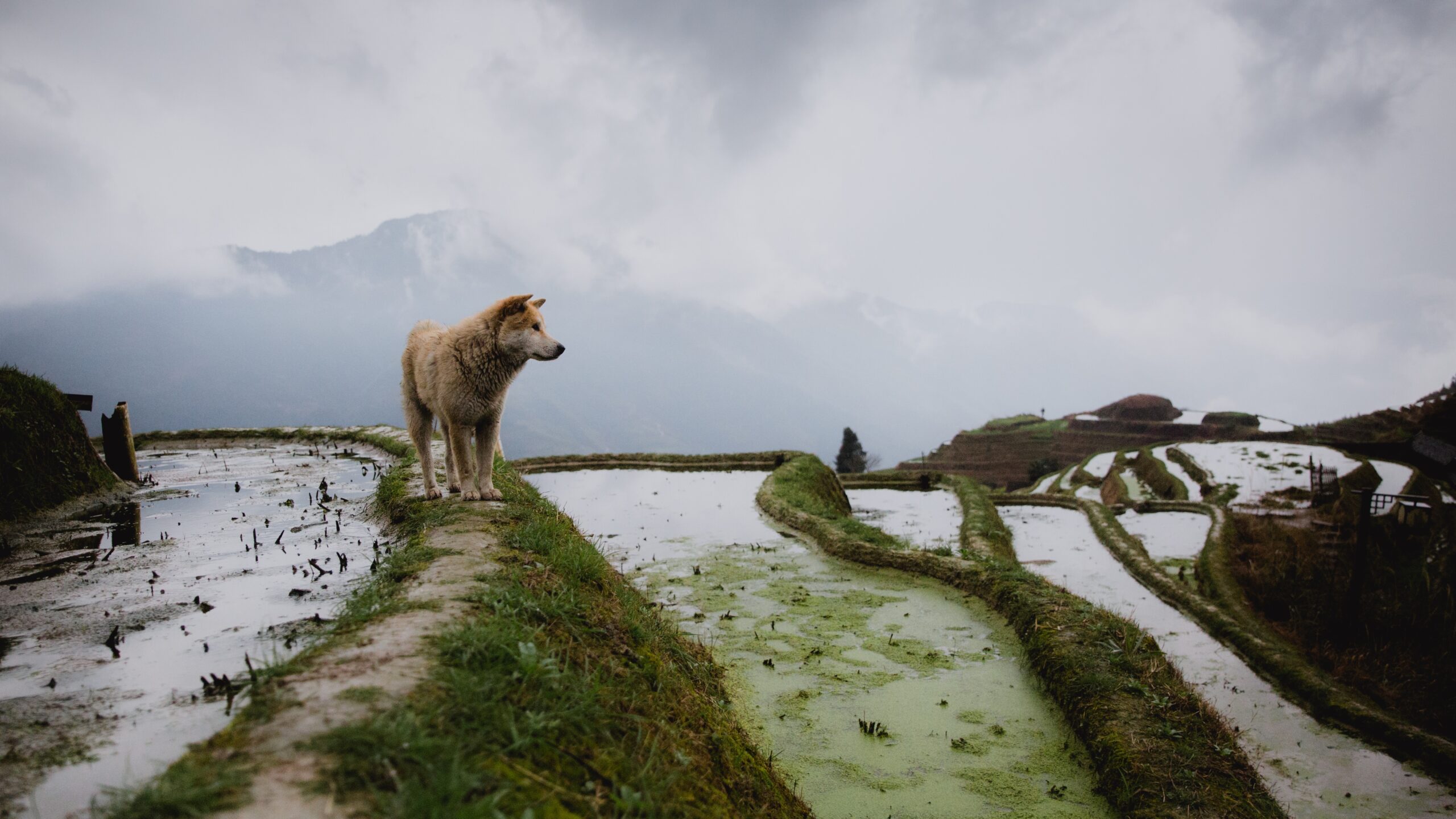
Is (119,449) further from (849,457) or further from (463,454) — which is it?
(849,457)

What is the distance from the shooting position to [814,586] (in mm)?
8820

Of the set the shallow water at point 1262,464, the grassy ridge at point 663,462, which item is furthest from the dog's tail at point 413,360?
the shallow water at point 1262,464

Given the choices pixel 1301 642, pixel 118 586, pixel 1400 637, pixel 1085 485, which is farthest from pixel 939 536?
pixel 1085 485

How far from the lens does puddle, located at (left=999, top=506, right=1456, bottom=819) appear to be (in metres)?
6.42

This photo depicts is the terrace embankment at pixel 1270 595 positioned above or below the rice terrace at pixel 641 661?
below

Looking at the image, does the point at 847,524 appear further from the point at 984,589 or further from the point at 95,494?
the point at 95,494

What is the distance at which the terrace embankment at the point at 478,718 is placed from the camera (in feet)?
5.71

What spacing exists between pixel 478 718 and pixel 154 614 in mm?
3062

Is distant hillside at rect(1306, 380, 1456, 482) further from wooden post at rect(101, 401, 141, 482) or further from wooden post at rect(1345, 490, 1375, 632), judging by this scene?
wooden post at rect(101, 401, 141, 482)

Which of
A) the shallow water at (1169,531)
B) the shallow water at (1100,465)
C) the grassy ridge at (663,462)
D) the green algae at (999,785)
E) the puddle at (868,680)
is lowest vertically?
the shallow water at (1169,531)

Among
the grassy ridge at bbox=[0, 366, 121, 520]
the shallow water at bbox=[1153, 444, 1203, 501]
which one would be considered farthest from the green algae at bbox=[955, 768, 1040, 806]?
the shallow water at bbox=[1153, 444, 1203, 501]

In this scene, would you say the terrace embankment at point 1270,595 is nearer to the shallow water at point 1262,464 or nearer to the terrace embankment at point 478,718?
the shallow water at point 1262,464

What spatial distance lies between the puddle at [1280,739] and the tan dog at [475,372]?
758 centimetres

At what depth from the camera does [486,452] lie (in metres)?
6.43
